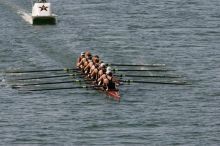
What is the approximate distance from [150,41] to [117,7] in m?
23.8

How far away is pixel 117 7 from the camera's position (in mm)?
120625

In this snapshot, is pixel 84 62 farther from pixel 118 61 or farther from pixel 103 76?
pixel 118 61

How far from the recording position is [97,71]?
7538 centimetres

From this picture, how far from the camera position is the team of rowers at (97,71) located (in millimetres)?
72688

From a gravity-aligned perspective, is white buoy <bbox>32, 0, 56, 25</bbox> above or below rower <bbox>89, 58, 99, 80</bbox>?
above

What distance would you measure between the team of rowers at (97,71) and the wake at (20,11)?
28.9 m

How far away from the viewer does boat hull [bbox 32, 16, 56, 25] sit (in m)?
105

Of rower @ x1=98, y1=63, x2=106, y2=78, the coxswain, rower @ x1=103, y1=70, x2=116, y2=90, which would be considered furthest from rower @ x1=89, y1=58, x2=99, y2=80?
rower @ x1=103, y1=70, x2=116, y2=90

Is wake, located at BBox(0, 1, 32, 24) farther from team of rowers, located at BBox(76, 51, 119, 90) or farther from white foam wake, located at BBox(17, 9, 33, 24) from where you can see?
team of rowers, located at BBox(76, 51, 119, 90)

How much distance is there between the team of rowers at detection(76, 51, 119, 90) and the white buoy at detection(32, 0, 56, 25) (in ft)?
74.7

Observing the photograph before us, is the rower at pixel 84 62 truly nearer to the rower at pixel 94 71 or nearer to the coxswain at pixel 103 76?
the rower at pixel 94 71

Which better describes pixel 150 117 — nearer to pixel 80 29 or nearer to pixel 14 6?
pixel 80 29

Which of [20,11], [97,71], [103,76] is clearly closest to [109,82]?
[103,76]

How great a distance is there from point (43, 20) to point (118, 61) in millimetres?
21913
